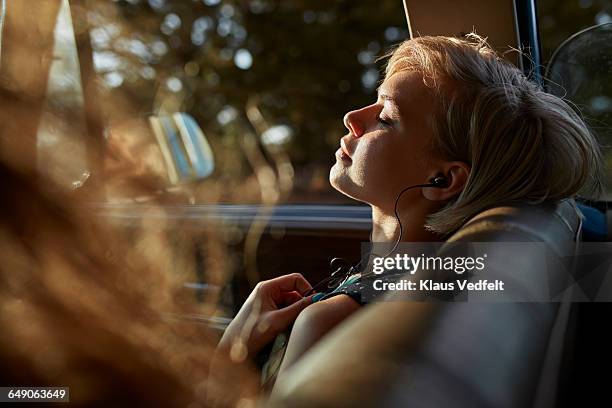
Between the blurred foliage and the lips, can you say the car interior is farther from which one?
the blurred foliage

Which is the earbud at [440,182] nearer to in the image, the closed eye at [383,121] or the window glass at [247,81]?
the closed eye at [383,121]

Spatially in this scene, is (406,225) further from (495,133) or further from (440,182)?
(495,133)

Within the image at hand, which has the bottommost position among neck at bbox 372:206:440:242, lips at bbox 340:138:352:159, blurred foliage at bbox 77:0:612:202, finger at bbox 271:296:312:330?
blurred foliage at bbox 77:0:612:202

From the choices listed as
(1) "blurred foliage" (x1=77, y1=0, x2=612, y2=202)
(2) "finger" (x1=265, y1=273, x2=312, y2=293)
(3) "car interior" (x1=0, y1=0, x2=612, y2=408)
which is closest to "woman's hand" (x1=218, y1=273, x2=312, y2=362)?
(2) "finger" (x1=265, y1=273, x2=312, y2=293)

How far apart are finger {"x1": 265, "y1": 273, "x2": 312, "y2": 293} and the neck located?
227 mm

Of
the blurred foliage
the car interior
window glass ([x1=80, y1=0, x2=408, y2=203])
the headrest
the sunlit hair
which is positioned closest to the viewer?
the car interior

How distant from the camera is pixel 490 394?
1.64 ft

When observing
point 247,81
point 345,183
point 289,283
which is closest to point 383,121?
point 345,183

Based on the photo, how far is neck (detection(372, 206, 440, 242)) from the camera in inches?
56.7

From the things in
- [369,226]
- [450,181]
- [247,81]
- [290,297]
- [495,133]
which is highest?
[495,133]

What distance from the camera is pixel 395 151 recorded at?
1.42 metres

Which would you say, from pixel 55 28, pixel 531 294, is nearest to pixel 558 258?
pixel 531 294

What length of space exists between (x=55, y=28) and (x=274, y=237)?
178cm

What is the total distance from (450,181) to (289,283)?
439 millimetres
